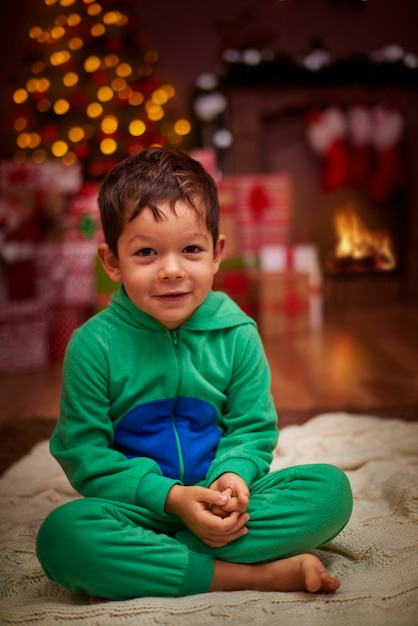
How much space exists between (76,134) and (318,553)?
100 inches

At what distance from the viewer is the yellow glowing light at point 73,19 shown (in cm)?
304

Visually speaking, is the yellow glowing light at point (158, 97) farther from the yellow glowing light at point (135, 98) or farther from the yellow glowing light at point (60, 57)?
the yellow glowing light at point (60, 57)

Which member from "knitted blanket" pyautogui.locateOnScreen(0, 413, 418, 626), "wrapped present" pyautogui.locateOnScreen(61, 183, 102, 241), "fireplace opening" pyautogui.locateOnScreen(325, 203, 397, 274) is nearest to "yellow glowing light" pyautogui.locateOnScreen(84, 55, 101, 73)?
"wrapped present" pyautogui.locateOnScreen(61, 183, 102, 241)

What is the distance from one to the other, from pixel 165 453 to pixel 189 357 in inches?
4.9

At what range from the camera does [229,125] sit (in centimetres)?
343

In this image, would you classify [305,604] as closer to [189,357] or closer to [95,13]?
[189,357]

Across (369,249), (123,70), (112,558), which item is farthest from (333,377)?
(123,70)

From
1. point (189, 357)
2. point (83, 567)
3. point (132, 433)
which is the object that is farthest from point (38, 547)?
point (189, 357)

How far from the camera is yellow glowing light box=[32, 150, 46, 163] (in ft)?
10.0

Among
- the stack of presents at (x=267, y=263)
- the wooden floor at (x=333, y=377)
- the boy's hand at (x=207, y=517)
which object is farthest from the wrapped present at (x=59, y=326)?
the boy's hand at (x=207, y=517)

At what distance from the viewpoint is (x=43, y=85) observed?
121 inches

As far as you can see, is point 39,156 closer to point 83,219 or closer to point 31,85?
point 31,85

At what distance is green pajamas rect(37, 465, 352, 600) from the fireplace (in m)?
2.36

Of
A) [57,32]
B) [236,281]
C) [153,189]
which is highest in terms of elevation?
[57,32]
